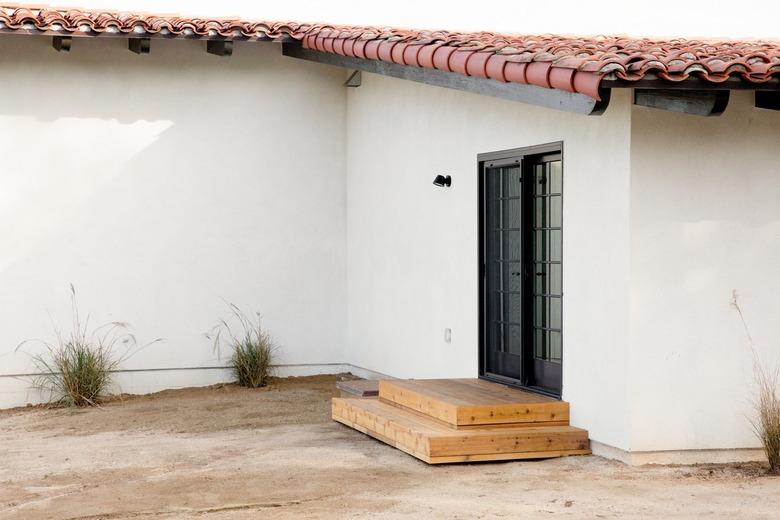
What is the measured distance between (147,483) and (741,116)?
4905mm

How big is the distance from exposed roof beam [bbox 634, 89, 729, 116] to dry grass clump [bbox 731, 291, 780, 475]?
147 centimetres

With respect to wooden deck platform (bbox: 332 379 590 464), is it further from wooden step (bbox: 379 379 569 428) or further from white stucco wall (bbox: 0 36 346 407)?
white stucco wall (bbox: 0 36 346 407)

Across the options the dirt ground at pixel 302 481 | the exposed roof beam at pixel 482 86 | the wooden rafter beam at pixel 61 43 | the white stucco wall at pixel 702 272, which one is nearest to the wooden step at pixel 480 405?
the dirt ground at pixel 302 481

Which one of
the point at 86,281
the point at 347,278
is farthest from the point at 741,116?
the point at 86,281

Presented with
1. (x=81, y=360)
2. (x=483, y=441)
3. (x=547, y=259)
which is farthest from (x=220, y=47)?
(x=483, y=441)

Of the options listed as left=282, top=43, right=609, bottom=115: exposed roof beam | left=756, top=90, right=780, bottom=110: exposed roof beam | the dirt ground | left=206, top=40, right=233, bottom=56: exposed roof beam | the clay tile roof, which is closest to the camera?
the dirt ground

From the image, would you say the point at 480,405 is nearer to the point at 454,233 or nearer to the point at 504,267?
the point at 504,267

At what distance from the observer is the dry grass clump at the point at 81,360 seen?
1186 cm

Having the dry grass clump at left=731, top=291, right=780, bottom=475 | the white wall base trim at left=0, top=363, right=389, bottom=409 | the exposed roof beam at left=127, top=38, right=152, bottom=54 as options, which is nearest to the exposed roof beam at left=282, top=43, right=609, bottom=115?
the exposed roof beam at left=127, top=38, right=152, bottom=54

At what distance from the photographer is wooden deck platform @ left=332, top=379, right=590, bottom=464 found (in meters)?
8.37

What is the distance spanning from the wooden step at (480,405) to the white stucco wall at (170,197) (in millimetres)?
3752

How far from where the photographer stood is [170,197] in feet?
41.6

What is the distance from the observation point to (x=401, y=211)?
12000 mm

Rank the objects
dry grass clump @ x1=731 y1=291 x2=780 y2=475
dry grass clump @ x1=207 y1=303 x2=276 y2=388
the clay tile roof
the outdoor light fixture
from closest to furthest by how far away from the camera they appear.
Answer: the clay tile roof, dry grass clump @ x1=731 y1=291 x2=780 y2=475, the outdoor light fixture, dry grass clump @ x1=207 y1=303 x2=276 y2=388
